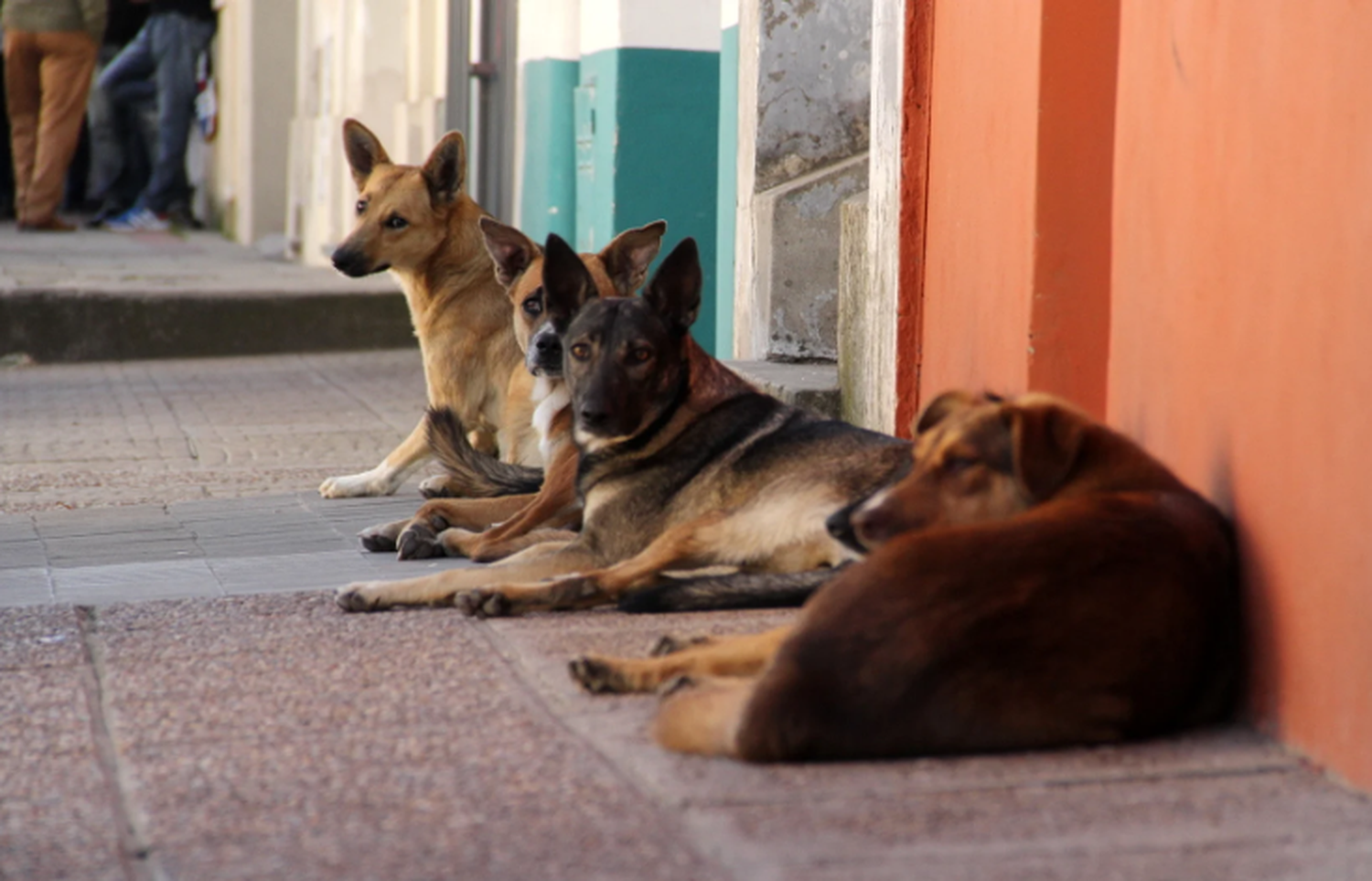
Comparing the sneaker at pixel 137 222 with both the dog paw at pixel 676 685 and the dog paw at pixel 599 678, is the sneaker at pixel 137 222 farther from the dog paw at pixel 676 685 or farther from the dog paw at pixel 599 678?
the dog paw at pixel 676 685

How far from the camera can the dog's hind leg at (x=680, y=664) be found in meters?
3.62

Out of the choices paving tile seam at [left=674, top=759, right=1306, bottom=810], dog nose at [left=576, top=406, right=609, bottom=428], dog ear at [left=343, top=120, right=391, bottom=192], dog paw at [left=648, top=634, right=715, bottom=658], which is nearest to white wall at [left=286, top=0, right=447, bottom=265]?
dog ear at [left=343, top=120, right=391, bottom=192]

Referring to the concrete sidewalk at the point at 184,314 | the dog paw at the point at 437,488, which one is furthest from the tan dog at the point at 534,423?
the concrete sidewalk at the point at 184,314

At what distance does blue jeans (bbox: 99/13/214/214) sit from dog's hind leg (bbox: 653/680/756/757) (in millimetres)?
16810

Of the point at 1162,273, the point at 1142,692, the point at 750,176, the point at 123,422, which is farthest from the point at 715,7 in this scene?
the point at 1142,692

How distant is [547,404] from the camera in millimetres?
5816

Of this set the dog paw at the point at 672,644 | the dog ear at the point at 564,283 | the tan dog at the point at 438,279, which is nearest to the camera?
the dog paw at the point at 672,644

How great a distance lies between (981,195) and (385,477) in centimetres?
287

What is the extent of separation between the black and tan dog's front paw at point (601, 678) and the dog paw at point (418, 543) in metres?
1.96

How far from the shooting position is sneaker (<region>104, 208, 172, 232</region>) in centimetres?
1981

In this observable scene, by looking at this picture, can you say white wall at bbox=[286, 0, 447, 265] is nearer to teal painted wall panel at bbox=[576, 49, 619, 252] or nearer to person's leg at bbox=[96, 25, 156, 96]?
person's leg at bbox=[96, 25, 156, 96]

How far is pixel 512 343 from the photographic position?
6.96 metres

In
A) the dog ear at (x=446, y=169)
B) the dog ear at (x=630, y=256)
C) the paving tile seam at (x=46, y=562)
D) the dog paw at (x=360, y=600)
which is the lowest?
the paving tile seam at (x=46, y=562)

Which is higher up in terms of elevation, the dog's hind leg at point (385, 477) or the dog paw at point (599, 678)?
the dog paw at point (599, 678)
